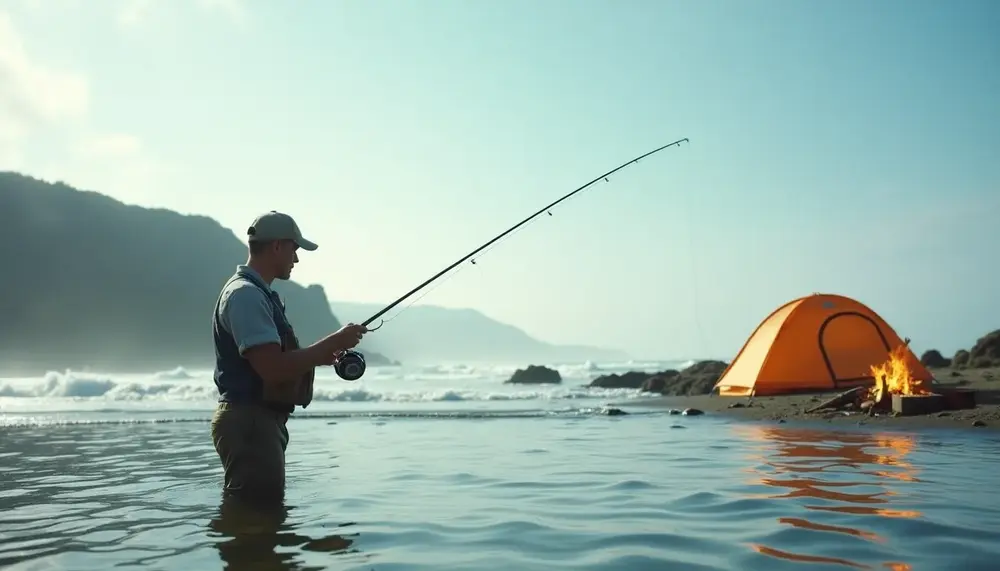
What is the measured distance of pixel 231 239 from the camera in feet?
500

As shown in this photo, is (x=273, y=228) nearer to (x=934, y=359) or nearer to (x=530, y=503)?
(x=530, y=503)

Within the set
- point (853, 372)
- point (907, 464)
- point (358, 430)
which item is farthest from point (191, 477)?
point (853, 372)

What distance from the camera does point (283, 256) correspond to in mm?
5652

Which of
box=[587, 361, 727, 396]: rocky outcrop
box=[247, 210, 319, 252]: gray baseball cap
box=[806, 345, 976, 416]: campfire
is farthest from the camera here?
box=[587, 361, 727, 396]: rocky outcrop

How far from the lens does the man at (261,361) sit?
5.04m

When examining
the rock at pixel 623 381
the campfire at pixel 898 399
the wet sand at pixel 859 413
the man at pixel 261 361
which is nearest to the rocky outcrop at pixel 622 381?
the rock at pixel 623 381

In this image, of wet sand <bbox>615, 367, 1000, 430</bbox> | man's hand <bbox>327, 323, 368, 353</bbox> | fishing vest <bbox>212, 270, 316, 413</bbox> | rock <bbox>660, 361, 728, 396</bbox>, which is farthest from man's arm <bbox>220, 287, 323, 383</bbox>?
rock <bbox>660, 361, 728, 396</bbox>

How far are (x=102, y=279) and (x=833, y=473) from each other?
13701 cm

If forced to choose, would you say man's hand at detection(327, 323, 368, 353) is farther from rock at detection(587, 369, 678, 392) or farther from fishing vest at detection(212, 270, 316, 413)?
rock at detection(587, 369, 678, 392)

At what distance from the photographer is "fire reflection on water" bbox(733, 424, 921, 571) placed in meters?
5.36

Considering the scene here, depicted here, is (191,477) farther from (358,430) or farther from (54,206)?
(54,206)

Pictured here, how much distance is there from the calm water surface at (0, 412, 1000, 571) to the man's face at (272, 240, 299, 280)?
1744mm

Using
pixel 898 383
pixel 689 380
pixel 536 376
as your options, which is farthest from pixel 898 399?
pixel 536 376

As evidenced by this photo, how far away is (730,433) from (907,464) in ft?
14.2
